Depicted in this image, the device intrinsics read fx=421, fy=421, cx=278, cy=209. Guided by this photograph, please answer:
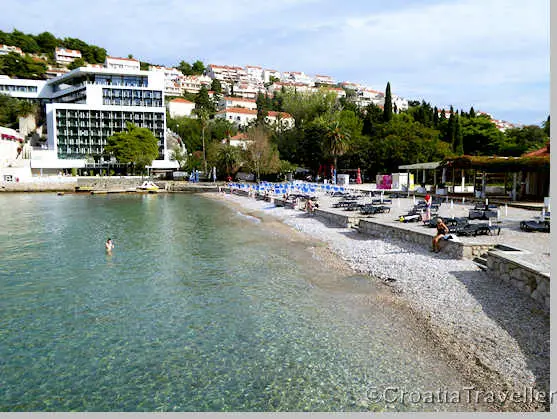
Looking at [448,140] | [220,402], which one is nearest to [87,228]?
[220,402]

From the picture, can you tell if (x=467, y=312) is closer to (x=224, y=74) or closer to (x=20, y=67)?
(x=20, y=67)

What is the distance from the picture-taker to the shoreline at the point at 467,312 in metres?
7.33

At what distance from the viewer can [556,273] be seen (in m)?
8.98

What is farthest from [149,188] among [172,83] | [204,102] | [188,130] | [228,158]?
[172,83]

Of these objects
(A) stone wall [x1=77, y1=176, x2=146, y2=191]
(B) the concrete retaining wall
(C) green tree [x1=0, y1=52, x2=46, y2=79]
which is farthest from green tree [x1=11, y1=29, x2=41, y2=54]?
(B) the concrete retaining wall

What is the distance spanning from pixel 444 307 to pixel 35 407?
8965 millimetres

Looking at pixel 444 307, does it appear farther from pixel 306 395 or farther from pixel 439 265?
pixel 306 395

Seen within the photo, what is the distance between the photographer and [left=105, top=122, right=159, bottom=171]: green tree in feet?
251

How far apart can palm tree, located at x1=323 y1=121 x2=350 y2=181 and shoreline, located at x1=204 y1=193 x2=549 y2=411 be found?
44198mm

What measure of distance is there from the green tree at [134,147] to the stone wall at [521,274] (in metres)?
72.8

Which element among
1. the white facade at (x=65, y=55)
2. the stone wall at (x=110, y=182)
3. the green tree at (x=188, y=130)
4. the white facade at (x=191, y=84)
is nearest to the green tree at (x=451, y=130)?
the green tree at (x=188, y=130)

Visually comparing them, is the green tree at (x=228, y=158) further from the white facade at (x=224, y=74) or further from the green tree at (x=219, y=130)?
the white facade at (x=224, y=74)

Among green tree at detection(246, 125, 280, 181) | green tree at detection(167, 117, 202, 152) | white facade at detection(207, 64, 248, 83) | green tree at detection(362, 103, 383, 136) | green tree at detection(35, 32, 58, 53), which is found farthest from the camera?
white facade at detection(207, 64, 248, 83)

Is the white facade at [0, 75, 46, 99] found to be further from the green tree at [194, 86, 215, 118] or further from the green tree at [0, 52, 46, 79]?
the green tree at [194, 86, 215, 118]
